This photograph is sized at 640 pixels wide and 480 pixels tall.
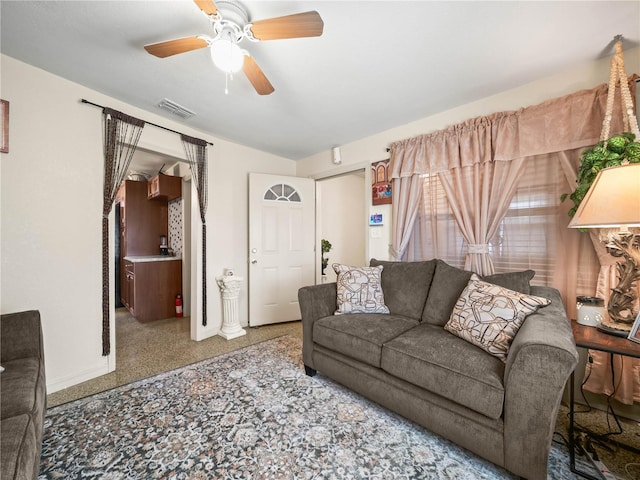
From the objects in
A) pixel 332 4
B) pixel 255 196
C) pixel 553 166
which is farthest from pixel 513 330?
pixel 255 196

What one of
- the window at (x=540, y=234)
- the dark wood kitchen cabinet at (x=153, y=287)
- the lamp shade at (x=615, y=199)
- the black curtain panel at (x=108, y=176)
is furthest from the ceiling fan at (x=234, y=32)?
the dark wood kitchen cabinet at (x=153, y=287)

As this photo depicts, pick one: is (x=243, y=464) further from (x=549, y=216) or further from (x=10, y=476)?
(x=549, y=216)

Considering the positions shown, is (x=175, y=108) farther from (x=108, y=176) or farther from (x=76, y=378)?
(x=76, y=378)

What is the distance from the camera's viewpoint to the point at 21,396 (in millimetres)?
1108

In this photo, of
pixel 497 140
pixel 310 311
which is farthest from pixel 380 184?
pixel 310 311

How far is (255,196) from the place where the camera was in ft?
11.4

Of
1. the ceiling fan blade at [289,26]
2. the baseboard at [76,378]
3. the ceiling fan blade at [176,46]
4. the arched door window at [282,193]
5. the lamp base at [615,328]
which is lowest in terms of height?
the baseboard at [76,378]

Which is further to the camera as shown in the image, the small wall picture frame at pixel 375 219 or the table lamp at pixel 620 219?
the small wall picture frame at pixel 375 219

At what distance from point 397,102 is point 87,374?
140 inches

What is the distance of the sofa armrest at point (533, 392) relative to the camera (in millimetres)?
1089

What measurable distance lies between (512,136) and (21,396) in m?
3.41

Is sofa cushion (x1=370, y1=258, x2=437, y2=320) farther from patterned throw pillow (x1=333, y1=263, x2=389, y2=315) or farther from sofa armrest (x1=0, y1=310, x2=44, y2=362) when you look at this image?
sofa armrest (x1=0, y1=310, x2=44, y2=362)

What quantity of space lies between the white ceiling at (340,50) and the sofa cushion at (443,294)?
1554 millimetres

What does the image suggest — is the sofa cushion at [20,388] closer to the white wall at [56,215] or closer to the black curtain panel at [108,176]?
the white wall at [56,215]
